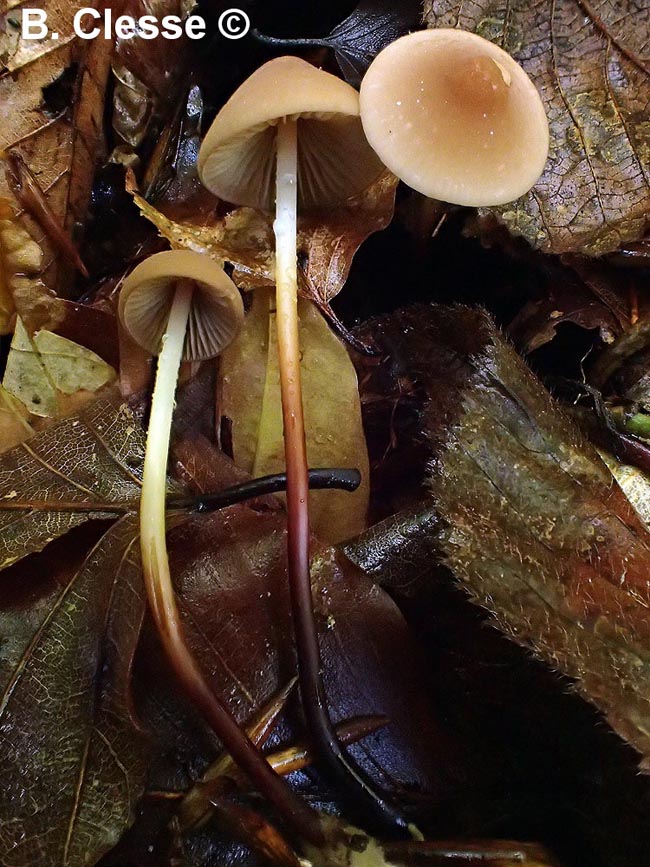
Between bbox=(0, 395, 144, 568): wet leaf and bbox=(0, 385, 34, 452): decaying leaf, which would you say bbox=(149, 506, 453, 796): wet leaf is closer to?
bbox=(0, 395, 144, 568): wet leaf

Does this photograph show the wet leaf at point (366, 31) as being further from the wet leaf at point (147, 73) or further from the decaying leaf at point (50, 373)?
the decaying leaf at point (50, 373)

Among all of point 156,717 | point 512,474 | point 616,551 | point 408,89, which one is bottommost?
point 156,717

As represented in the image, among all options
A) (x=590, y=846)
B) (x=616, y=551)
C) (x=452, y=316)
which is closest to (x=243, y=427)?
(x=452, y=316)

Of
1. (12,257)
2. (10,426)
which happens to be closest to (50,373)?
(10,426)

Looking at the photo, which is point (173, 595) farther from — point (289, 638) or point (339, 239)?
point (339, 239)

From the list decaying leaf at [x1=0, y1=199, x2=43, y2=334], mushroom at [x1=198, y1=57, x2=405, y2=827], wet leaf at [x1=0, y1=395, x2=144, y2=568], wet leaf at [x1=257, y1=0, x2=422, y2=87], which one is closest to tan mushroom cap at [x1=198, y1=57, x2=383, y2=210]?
A: mushroom at [x1=198, y1=57, x2=405, y2=827]

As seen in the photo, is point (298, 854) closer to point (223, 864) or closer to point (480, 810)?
point (223, 864)
